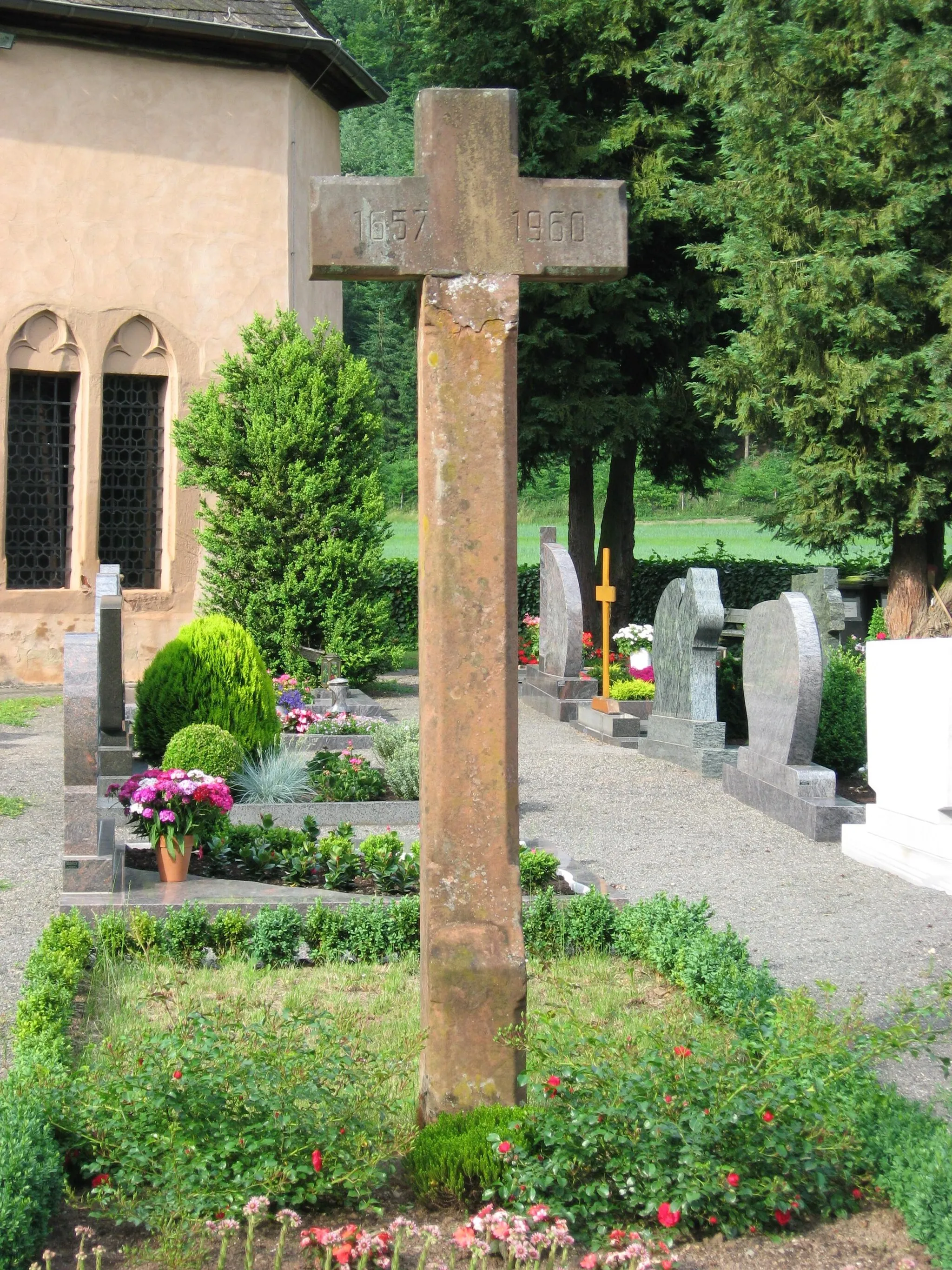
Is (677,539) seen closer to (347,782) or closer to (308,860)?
(347,782)

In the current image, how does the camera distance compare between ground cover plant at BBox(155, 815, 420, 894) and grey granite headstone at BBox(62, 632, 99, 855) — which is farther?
ground cover plant at BBox(155, 815, 420, 894)

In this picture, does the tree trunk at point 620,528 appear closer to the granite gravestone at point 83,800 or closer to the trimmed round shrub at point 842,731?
the trimmed round shrub at point 842,731

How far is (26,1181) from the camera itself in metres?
3.28

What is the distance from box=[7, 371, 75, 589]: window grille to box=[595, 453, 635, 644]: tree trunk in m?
8.80

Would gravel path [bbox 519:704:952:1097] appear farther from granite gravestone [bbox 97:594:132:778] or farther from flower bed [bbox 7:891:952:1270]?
granite gravestone [bbox 97:594:132:778]

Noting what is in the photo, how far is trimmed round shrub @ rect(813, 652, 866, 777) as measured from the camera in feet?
39.9

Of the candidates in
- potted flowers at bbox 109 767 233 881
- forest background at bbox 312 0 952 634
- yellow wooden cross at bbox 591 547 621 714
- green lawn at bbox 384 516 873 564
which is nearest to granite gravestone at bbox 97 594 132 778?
potted flowers at bbox 109 767 233 881

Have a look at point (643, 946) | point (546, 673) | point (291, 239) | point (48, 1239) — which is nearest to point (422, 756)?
point (48, 1239)

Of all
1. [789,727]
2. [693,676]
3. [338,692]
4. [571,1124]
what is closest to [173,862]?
[571,1124]

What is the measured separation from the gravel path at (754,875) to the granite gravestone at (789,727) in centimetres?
16

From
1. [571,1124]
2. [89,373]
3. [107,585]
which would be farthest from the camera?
[89,373]

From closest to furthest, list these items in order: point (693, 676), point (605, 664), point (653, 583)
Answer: point (693, 676) → point (605, 664) → point (653, 583)

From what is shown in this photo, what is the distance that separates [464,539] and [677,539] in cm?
4162

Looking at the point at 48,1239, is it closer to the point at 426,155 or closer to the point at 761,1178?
the point at 761,1178
